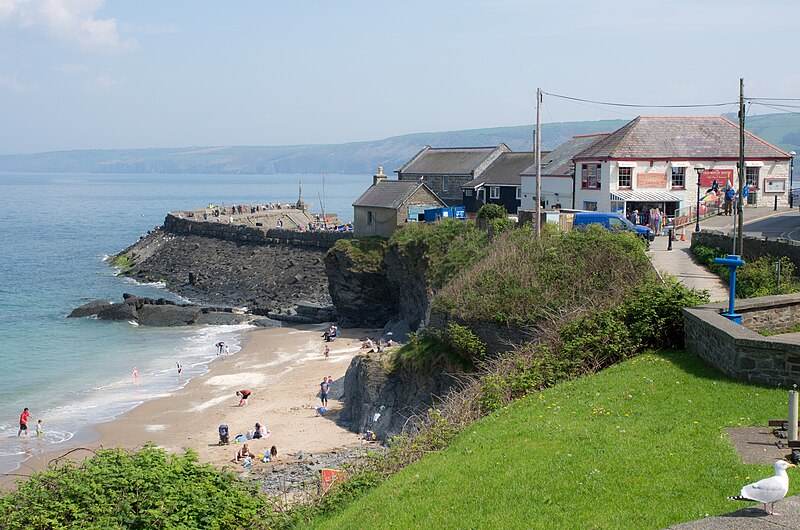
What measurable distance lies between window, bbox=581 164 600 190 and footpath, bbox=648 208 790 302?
5.77m

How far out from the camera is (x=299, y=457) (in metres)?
25.9

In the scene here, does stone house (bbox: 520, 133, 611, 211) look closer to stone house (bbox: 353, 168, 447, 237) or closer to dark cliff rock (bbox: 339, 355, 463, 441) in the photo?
stone house (bbox: 353, 168, 447, 237)

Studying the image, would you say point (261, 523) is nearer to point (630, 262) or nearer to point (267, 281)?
point (630, 262)

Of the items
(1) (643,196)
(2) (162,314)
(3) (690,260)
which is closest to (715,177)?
(1) (643,196)

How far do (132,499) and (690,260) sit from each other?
1969cm

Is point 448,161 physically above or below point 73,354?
above

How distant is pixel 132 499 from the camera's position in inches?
532

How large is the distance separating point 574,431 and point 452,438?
8.84 feet

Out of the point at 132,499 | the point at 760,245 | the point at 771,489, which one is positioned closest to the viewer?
the point at 771,489

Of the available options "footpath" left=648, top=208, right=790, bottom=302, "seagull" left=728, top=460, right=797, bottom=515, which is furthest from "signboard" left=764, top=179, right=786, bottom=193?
"seagull" left=728, top=460, right=797, bottom=515

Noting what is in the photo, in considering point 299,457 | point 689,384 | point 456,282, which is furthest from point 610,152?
point 689,384

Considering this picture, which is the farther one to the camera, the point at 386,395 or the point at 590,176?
the point at 590,176

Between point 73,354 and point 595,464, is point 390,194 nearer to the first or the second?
point 73,354

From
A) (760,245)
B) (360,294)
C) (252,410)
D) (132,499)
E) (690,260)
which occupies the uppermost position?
(760,245)
